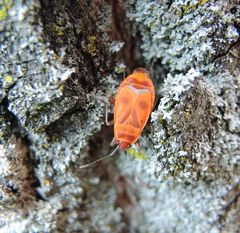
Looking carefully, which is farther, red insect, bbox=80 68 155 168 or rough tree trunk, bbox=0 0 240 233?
red insect, bbox=80 68 155 168

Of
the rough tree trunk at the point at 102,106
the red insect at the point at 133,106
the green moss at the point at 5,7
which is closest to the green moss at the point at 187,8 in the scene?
the rough tree trunk at the point at 102,106

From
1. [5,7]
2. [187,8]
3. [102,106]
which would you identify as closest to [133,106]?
[102,106]

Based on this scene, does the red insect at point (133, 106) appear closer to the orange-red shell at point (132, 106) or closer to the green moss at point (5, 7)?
the orange-red shell at point (132, 106)

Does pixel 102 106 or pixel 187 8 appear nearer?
pixel 187 8

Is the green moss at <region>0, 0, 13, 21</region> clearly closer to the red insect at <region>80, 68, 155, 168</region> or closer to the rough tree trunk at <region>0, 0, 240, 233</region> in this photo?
the rough tree trunk at <region>0, 0, 240, 233</region>

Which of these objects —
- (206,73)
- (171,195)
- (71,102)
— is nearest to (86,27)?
(71,102)

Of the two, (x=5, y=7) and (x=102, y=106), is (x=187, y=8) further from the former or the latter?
(x=5, y=7)

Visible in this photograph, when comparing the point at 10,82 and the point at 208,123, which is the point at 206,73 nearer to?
the point at 208,123

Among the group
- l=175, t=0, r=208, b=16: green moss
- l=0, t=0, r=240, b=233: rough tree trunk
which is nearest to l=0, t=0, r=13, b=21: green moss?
l=0, t=0, r=240, b=233: rough tree trunk
